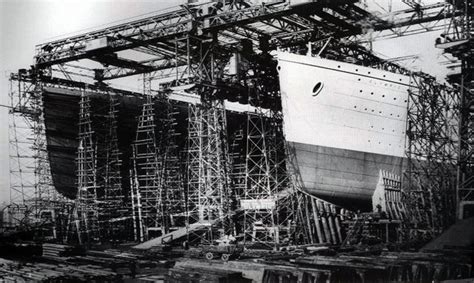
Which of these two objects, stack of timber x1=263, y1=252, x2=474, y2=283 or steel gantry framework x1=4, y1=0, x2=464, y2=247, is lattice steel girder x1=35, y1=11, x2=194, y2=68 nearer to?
steel gantry framework x1=4, y1=0, x2=464, y2=247

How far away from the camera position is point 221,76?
26.4m

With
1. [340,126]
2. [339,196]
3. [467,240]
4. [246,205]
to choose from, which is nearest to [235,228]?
[246,205]

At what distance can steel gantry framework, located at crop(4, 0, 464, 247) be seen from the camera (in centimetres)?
2323

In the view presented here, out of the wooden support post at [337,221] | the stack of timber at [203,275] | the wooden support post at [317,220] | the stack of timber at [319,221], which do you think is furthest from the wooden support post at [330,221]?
the stack of timber at [203,275]

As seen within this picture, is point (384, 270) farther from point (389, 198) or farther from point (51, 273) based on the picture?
point (389, 198)

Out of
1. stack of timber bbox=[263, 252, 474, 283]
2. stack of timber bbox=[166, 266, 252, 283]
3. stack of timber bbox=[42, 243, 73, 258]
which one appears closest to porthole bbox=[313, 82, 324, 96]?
stack of timber bbox=[263, 252, 474, 283]

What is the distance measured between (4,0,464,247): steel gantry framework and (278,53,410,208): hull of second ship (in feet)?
3.66

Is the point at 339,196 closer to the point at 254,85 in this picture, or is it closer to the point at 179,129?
the point at 254,85

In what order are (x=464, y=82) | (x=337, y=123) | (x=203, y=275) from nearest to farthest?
1. (x=203, y=275)
2. (x=464, y=82)
3. (x=337, y=123)

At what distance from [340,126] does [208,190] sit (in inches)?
274

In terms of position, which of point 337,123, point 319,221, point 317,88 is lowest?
point 319,221

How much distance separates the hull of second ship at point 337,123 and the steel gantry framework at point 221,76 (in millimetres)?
1114

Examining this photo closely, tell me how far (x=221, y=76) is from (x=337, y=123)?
7315 millimetres

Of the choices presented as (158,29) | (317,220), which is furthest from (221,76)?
(317,220)
